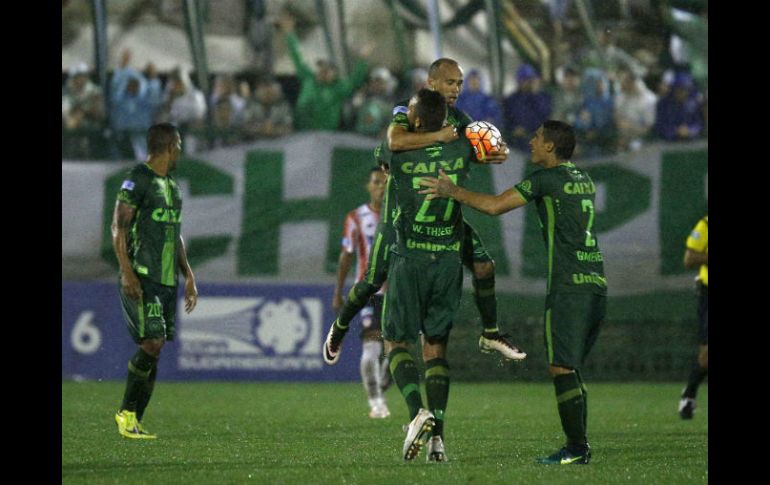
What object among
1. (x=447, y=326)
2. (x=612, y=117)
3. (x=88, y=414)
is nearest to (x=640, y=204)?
(x=612, y=117)

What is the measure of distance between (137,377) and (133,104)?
28.3 ft

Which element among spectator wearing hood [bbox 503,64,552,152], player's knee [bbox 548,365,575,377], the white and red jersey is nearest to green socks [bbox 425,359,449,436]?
player's knee [bbox 548,365,575,377]

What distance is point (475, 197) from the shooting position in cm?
812

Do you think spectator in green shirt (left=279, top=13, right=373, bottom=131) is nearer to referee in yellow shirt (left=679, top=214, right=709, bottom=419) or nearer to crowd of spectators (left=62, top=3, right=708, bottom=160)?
crowd of spectators (left=62, top=3, right=708, bottom=160)

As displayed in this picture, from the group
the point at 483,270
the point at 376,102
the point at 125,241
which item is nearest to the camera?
the point at 483,270

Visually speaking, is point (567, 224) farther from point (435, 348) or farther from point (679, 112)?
point (679, 112)

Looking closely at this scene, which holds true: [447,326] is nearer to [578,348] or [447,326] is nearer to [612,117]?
[578,348]

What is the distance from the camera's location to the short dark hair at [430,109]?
8.20 meters

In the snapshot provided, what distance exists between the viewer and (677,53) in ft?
59.8

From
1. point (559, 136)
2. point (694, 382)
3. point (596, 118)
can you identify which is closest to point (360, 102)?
point (596, 118)

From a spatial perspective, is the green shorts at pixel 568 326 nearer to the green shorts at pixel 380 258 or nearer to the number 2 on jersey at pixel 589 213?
the number 2 on jersey at pixel 589 213

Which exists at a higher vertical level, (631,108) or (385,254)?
(631,108)

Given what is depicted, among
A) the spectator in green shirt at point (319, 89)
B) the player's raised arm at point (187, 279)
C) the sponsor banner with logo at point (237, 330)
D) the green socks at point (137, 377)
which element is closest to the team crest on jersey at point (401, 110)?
the player's raised arm at point (187, 279)

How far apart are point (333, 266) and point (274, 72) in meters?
2.99
